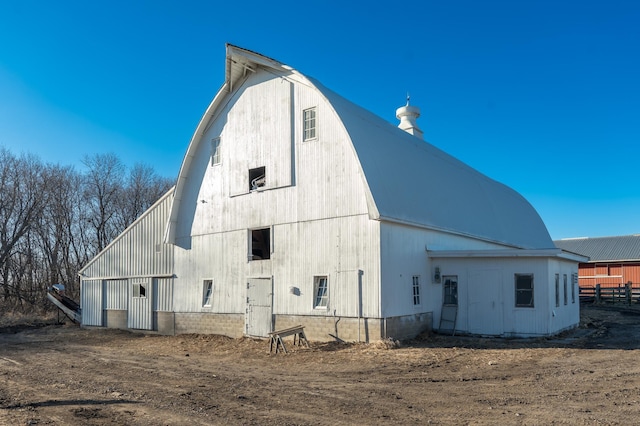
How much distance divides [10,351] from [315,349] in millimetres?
9460

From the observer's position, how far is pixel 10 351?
15805 mm

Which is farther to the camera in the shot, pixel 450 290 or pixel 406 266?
pixel 450 290

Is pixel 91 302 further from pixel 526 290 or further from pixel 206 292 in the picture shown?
pixel 526 290

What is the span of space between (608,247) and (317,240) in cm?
3887

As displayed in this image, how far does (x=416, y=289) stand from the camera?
653 inches

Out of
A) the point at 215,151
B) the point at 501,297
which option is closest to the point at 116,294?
the point at 215,151

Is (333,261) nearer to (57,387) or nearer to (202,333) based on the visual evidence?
(202,333)

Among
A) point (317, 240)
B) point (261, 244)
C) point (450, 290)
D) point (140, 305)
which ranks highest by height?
point (317, 240)

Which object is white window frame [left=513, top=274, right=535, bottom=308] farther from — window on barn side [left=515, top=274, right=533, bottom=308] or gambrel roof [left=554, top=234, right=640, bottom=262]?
gambrel roof [left=554, top=234, right=640, bottom=262]

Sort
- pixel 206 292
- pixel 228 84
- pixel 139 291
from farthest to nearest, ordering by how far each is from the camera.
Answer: pixel 139 291
pixel 206 292
pixel 228 84

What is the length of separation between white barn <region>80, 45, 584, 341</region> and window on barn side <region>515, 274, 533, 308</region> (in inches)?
1.3

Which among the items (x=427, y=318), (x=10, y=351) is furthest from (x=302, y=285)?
(x=10, y=351)

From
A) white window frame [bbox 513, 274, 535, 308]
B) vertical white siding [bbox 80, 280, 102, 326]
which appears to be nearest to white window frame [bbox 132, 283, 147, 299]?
vertical white siding [bbox 80, 280, 102, 326]

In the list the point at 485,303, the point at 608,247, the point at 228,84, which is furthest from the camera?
the point at 608,247
